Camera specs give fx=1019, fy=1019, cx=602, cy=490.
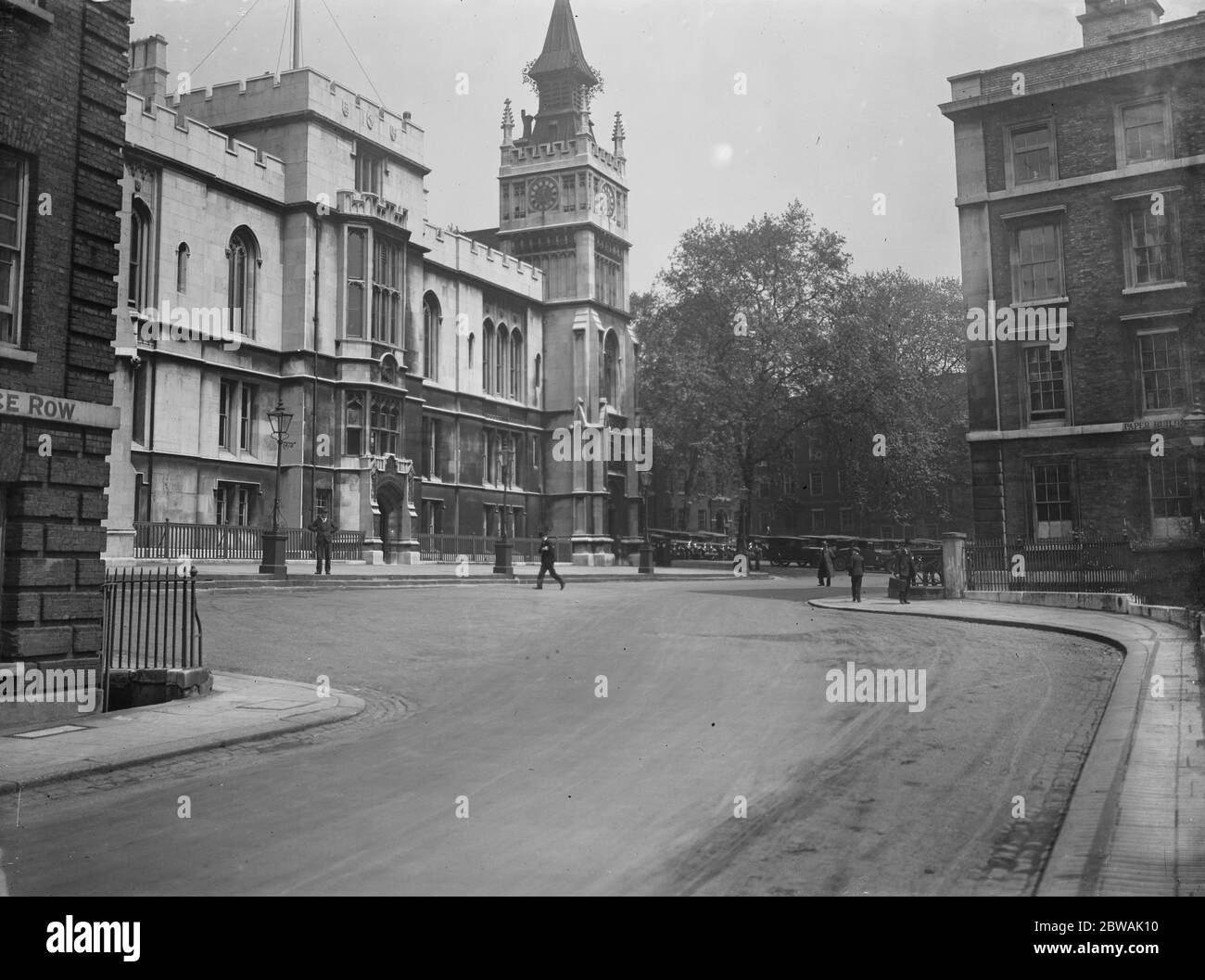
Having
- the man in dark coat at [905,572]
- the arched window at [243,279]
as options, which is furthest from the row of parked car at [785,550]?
the man in dark coat at [905,572]

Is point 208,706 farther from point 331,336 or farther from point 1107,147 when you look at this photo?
point 331,336

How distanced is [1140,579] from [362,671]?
17.2 meters

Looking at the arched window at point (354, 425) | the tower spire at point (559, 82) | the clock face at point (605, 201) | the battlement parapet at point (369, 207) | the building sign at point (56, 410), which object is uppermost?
the tower spire at point (559, 82)

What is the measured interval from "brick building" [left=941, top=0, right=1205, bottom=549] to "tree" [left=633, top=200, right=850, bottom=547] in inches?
894

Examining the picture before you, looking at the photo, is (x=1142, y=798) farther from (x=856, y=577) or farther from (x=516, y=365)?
(x=516, y=365)

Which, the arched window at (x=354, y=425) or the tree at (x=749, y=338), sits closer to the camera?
the arched window at (x=354, y=425)

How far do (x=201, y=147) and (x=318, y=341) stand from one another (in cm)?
781

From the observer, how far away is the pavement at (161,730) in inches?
299

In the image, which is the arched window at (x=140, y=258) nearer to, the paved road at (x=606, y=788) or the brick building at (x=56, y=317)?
the paved road at (x=606, y=788)

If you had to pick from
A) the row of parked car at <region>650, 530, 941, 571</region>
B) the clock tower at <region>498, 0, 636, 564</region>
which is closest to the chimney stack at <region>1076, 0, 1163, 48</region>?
the clock tower at <region>498, 0, 636, 564</region>

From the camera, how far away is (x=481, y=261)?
5247 cm

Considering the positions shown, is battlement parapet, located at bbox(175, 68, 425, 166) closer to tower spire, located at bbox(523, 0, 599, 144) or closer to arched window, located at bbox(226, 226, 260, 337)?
arched window, located at bbox(226, 226, 260, 337)

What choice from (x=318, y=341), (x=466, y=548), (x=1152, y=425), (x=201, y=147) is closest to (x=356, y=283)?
(x=318, y=341)

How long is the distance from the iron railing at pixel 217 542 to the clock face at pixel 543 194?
28.2 m
